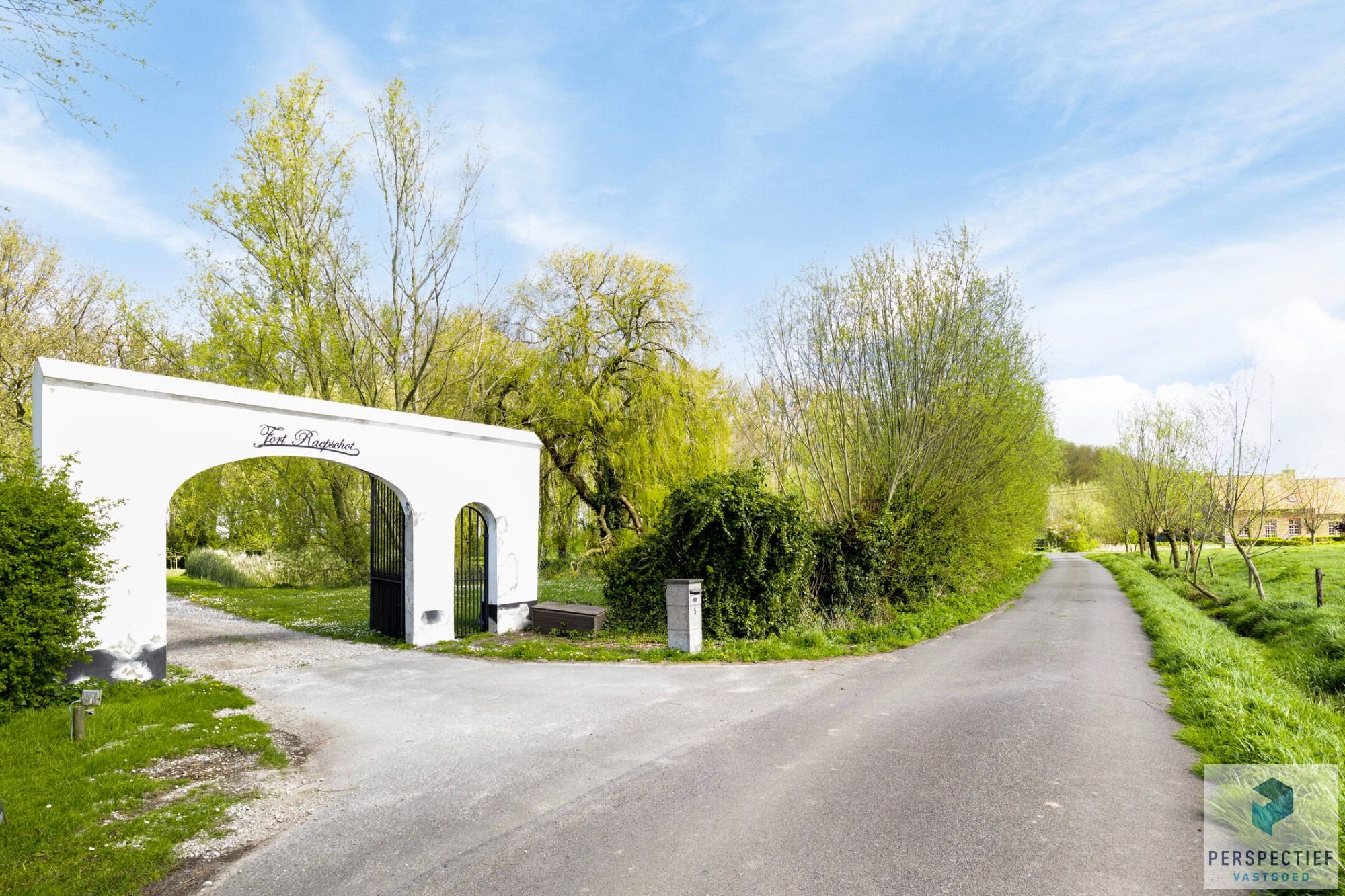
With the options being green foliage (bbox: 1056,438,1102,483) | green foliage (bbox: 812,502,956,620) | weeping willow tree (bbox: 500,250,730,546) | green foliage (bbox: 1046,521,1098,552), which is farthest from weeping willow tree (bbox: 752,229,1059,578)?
green foliage (bbox: 1056,438,1102,483)

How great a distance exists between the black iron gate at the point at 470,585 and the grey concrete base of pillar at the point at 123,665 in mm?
4743

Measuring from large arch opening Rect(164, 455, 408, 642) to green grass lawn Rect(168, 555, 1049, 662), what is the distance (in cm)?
20

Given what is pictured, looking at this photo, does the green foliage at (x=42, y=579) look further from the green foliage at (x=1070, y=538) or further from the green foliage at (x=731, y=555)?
the green foliage at (x=1070, y=538)

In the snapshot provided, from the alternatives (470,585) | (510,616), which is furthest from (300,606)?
(510,616)

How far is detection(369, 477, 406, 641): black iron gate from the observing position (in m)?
12.6

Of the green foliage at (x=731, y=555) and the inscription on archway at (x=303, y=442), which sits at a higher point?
the inscription on archway at (x=303, y=442)

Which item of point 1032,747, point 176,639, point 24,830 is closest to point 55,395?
point 24,830

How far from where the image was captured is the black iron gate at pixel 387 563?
41.2 feet

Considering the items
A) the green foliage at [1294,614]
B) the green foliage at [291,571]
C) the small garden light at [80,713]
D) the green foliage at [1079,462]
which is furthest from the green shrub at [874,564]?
the green foliage at [1079,462]

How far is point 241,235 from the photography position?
19.2 metres

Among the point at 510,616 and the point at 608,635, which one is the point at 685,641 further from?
the point at 510,616

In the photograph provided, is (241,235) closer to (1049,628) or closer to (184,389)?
(184,389)

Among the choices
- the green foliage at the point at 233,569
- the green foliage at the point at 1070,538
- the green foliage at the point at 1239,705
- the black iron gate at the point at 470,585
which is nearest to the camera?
the green foliage at the point at 1239,705

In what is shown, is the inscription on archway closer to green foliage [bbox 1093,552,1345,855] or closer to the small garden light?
the small garden light
